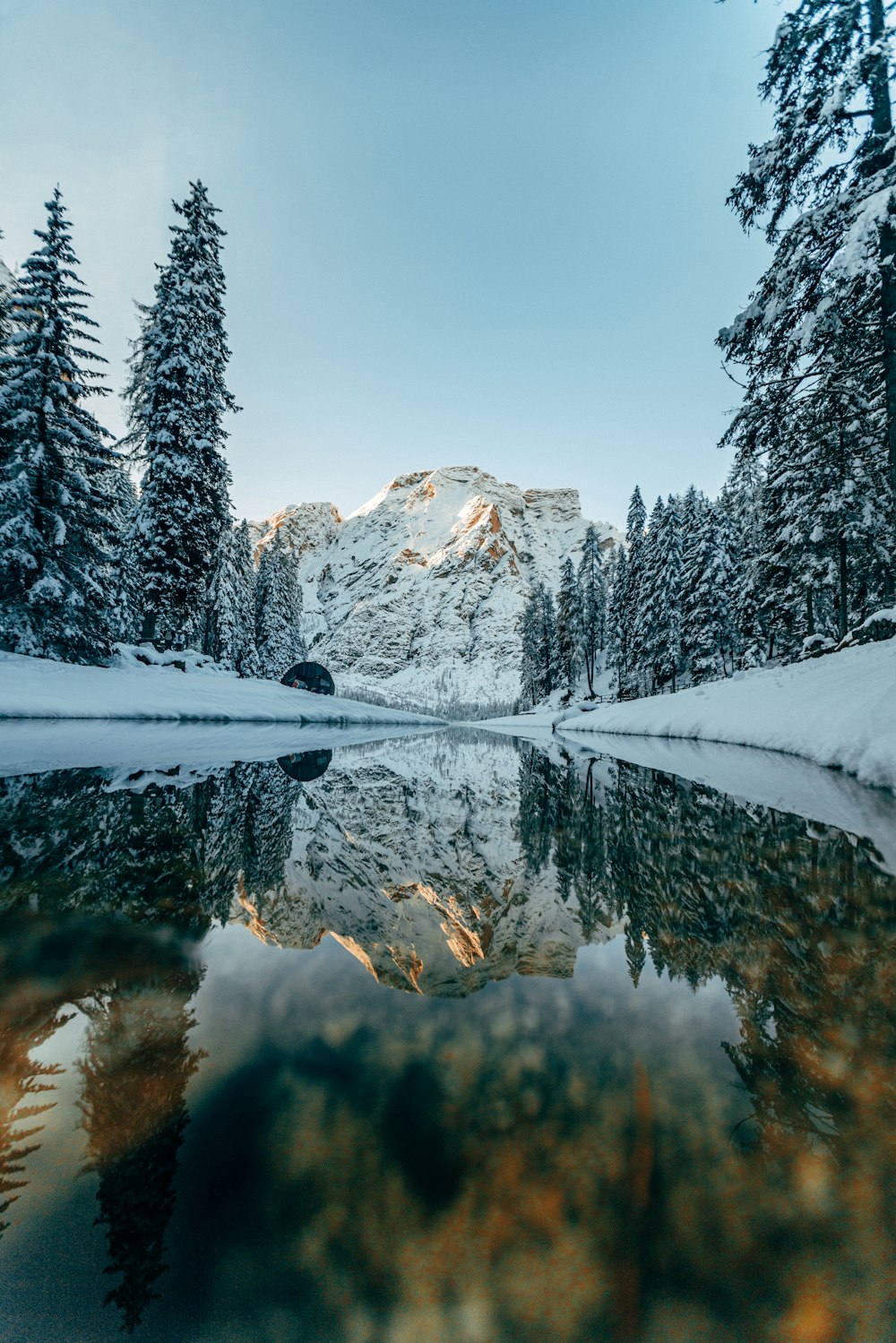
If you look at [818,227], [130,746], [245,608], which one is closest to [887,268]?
[818,227]

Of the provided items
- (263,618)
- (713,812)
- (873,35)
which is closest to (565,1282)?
(713,812)

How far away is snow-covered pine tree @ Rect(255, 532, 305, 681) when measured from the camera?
45.4m

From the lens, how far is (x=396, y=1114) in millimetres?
967

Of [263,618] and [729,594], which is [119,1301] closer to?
[729,594]

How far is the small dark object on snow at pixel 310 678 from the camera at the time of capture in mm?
29406

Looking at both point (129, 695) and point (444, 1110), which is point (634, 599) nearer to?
point (129, 695)

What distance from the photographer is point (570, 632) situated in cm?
5403

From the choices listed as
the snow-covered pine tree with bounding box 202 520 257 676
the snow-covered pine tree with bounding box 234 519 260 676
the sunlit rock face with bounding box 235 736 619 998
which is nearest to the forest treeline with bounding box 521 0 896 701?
the sunlit rock face with bounding box 235 736 619 998

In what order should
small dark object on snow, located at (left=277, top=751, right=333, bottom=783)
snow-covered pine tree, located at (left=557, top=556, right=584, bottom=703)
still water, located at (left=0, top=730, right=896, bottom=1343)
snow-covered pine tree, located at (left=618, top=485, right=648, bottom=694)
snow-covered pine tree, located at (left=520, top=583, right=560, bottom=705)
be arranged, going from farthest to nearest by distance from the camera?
snow-covered pine tree, located at (left=520, top=583, right=560, bottom=705) < snow-covered pine tree, located at (left=557, top=556, right=584, bottom=703) < snow-covered pine tree, located at (left=618, top=485, right=648, bottom=694) < small dark object on snow, located at (left=277, top=751, right=333, bottom=783) < still water, located at (left=0, top=730, right=896, bottom=1343)

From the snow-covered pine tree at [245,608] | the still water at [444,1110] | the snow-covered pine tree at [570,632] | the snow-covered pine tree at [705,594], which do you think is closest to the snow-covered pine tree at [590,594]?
the snow-covered pine tree at [570,632]

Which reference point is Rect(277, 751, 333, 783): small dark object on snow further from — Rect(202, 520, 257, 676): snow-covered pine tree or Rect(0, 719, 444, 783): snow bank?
Rect(202, 520, 257, 676): snow-covered pine tree

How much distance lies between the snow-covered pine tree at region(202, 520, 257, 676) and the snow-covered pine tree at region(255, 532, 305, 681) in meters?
1.37

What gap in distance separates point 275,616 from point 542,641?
1115 inches

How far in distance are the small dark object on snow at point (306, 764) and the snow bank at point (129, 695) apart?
13.5 feet
